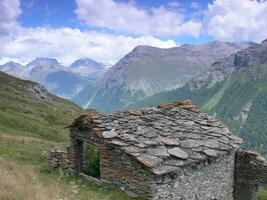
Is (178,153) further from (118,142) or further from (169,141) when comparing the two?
(118,142)

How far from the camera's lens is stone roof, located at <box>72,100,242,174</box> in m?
19.6

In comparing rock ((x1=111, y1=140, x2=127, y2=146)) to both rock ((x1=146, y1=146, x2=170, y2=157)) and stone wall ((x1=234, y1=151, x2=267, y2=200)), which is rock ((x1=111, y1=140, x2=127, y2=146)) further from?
stone wall ((x1=234, y1=151, x2=267, y2=200))

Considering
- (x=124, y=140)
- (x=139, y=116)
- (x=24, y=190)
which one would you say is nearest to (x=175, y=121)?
(x=139, y=116)

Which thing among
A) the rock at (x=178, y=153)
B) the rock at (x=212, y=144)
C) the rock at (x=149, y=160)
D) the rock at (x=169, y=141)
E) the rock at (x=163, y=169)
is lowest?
the rock at (x=163, y=169)

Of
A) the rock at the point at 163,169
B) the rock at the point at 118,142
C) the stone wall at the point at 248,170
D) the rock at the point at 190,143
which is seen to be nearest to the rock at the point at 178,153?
the rock at the point at 190,143

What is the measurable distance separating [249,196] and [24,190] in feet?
54.0

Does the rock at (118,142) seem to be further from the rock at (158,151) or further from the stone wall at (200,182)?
the stone wall at (200,182)

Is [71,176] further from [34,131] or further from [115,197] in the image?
[34,131]

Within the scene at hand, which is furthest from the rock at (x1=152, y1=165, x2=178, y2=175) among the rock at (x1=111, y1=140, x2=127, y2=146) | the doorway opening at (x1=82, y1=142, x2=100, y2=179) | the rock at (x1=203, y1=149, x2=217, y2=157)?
the doorway opening at (x1=82, y1=142, x2=100, y2=179)

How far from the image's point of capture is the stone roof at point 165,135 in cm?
1961

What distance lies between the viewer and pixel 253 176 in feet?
84.7

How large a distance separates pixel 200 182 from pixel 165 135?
296cm

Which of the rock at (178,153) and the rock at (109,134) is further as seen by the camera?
the rock at (109,134)

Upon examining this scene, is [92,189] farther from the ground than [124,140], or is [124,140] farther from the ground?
[124,140]
